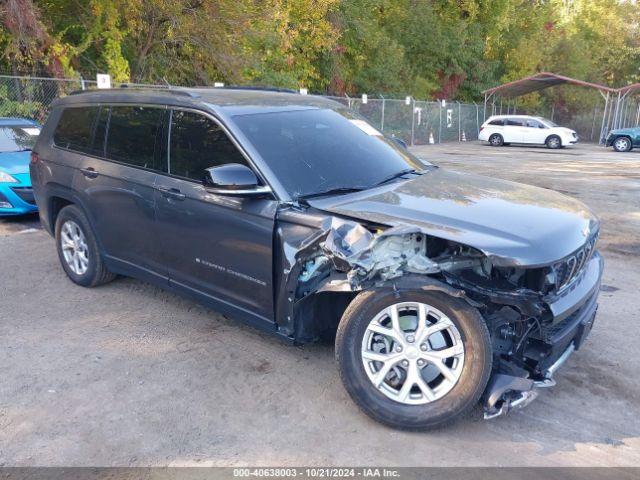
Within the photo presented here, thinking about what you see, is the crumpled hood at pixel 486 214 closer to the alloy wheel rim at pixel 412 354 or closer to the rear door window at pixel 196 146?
the alloy wheel rim at pixel 412 354

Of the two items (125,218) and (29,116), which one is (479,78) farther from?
(125,218)

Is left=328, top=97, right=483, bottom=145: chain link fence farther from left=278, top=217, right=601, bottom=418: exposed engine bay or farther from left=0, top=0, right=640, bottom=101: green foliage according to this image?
left=278, top=217, right=601, bottom=418: exposed engine bay

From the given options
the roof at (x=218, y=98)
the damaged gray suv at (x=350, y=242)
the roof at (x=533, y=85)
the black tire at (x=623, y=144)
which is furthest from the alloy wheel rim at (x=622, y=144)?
the roof at (x=218, y=98)

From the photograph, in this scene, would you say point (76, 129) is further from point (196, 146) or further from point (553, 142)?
point (553, 142)

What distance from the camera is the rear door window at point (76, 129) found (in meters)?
5.21

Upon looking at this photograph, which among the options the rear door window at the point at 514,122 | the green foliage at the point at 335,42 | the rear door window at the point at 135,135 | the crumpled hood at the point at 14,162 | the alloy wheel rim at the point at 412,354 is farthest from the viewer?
the rear door window at the point at 514,122

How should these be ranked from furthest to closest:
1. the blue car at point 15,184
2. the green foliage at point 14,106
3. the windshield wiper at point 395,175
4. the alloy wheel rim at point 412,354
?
the green foliage at point 14,106 → the blue car at point 15,184 → the windshield wiper at point 395,175 → the alloy wheel rim at point 412,354

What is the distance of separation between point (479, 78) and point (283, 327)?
3561 centimetres

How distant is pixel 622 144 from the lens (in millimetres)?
26297

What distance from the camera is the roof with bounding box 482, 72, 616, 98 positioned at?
3062 cm

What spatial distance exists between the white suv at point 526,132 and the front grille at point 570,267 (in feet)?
85.6

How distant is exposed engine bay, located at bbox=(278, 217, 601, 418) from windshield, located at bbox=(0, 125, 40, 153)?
7510 mm

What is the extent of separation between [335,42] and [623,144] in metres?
13.9

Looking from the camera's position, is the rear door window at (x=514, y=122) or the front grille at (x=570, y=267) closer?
the front grille at (x=570, y=267)
